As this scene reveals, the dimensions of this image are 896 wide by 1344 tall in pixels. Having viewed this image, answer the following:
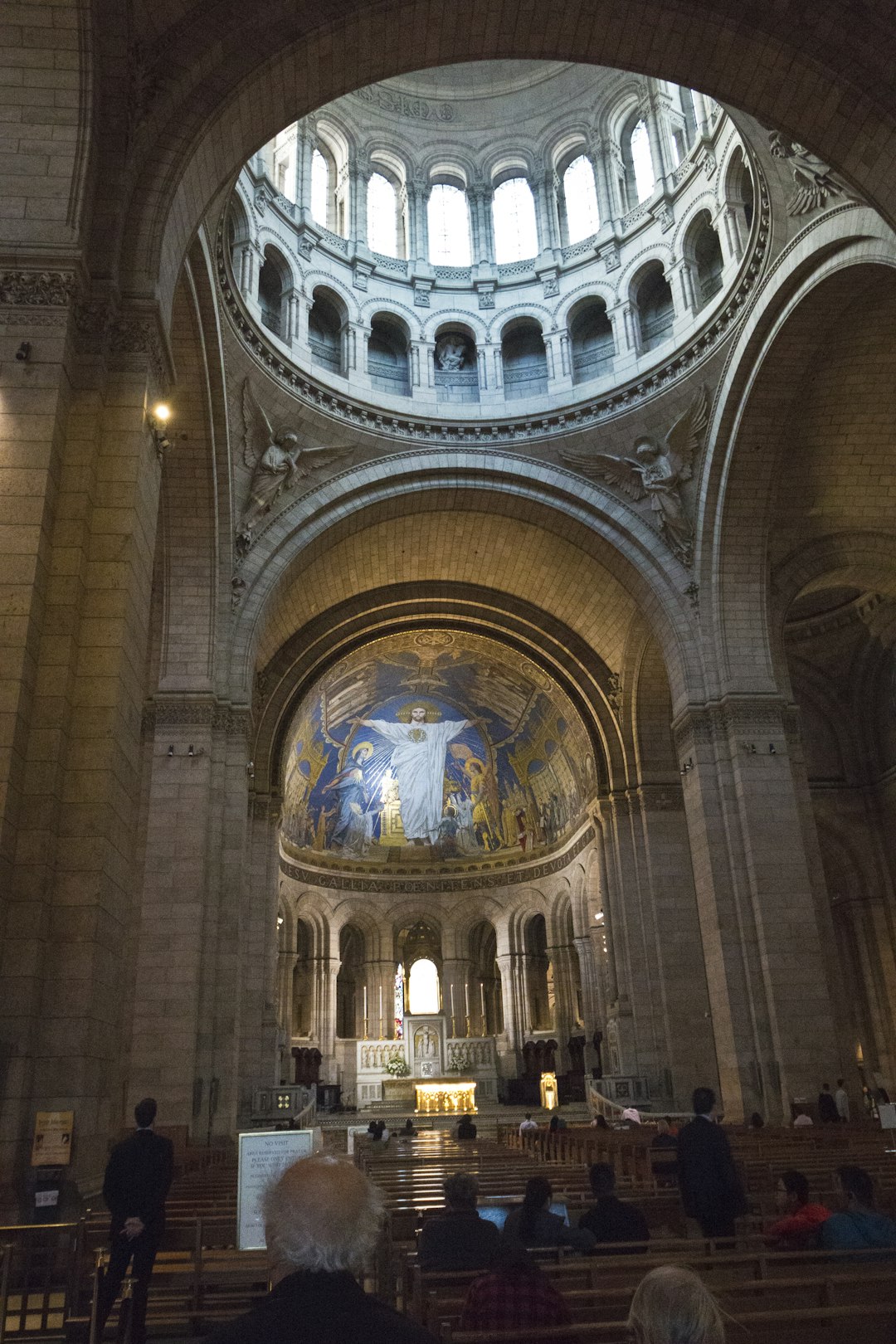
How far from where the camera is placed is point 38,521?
7828 mm

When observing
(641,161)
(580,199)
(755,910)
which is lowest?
(755,910)

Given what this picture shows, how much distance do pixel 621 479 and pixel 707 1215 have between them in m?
16.4

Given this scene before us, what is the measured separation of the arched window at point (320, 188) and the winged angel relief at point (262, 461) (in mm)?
6303

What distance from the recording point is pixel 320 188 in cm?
2269

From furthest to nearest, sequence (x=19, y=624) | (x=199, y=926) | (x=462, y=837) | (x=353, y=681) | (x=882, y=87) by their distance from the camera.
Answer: (x=462, y=837) → (x=353, y=681) → (x=199, y=926) → (x=882, y=87) → (x=19, y=624)

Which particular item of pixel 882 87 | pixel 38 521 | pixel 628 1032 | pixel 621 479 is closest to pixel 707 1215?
pixel 38 521

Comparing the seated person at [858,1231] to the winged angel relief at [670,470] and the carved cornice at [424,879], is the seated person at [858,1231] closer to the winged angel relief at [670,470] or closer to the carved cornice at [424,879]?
the winged angel relief at [670,470]

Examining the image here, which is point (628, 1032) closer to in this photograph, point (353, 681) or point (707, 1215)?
point (353, 681)

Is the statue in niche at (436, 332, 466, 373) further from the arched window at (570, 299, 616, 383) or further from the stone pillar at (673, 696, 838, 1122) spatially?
the stone pillar at (673, 696, 838, 1122)

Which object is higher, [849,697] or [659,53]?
[659,53]

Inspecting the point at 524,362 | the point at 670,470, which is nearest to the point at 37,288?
the point at 670,470

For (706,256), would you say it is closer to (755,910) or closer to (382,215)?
(382,215)

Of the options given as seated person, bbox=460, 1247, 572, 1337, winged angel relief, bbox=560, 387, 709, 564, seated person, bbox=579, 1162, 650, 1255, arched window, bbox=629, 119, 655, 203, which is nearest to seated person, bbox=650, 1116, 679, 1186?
seated person, bbox=579, 1162, 650, 1255

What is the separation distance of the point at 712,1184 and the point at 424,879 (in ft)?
97.6
